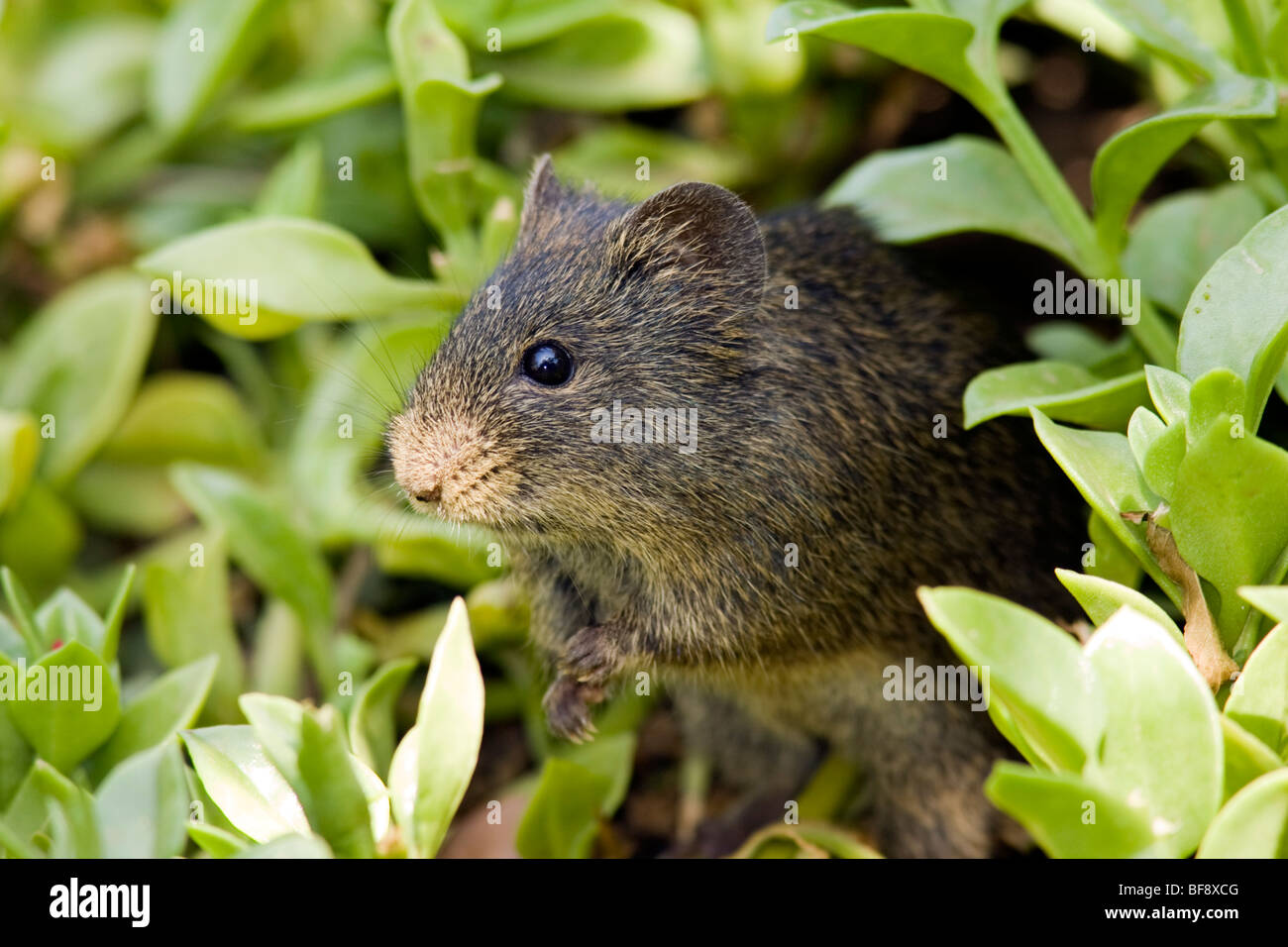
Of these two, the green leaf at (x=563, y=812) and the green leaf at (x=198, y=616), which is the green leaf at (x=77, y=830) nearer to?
the green leaf at (x=198, y=616)

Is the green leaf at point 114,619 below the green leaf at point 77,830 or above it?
above

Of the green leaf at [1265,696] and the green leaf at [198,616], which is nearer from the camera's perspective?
the green leaf at [1265,696]

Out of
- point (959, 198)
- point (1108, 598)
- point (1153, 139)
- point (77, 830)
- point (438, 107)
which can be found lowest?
point (77, 830)

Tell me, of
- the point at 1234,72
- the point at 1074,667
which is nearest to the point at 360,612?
the point at 1074,667

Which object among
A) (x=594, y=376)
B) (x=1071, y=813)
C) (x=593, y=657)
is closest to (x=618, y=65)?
(x=594, y=376)

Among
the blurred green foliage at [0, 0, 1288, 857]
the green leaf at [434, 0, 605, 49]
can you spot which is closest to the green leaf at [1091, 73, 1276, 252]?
the blurred green foliage at [0, 0, 1288, 857]

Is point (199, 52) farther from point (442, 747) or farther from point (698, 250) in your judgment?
point (442, 747)

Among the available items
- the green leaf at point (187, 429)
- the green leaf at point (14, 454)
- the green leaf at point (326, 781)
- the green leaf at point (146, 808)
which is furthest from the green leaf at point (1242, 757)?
the green leaf at point (187, 429)
